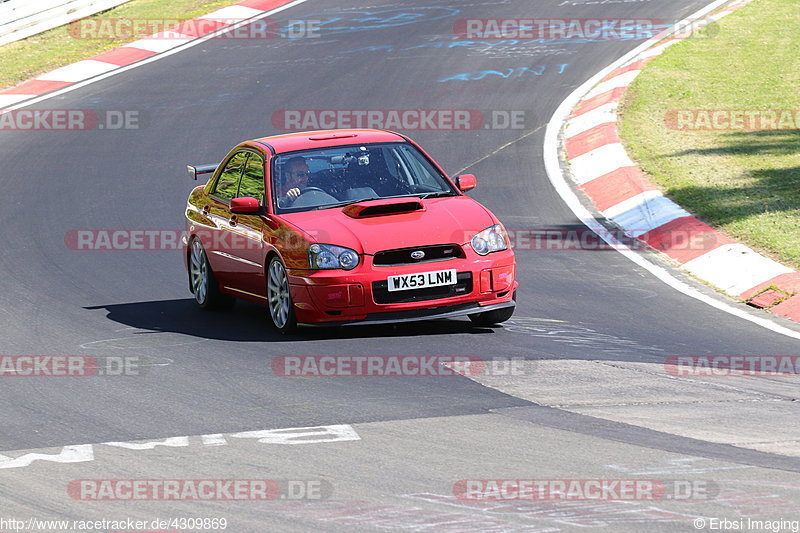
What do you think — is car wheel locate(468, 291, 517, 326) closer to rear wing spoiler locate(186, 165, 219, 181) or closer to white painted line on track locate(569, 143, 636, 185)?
rear wing spoiler locate(186, 165, 219, 181)

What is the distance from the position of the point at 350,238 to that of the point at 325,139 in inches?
64.1

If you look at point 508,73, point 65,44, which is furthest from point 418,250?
point 65,44

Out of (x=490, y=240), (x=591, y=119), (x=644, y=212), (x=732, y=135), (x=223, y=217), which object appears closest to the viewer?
(x=490, y=240)

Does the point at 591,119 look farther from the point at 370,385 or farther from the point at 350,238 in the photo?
the point at 370,385

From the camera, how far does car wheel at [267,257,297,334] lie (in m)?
9.48

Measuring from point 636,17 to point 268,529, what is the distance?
19668 mm

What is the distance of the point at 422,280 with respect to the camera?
9156 mm

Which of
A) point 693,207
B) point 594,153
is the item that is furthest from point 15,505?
point 594,153

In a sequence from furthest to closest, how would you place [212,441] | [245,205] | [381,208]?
[245,205] → [381,208] → [212,441]

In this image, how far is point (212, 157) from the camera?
1706 centimetres

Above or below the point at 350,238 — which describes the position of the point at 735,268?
below

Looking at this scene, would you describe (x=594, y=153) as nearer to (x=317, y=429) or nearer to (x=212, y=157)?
(x=212, y=157)

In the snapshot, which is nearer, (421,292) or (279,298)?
(421,292)

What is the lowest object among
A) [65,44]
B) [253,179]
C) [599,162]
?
[599,162]
